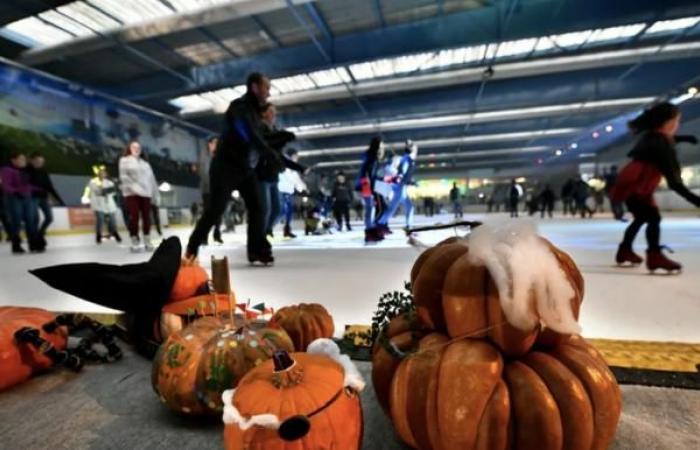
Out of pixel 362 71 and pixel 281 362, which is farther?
pixel 362 71

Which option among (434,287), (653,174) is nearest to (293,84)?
(653,174)

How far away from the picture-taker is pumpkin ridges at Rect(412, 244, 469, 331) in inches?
25.3

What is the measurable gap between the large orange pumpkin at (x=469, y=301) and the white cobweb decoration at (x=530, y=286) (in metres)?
0.01

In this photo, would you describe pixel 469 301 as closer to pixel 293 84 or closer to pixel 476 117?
pixel 293 84

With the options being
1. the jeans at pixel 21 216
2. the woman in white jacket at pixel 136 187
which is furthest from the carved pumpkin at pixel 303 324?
the jeans at pixel 21 216

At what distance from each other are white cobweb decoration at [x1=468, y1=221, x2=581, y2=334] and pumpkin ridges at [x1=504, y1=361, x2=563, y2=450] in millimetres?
82

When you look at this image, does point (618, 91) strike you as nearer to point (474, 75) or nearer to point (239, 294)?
point (474, 75)

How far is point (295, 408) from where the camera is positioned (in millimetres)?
537

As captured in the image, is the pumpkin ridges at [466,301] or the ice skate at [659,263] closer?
the pumpkin ridges at [466,301]

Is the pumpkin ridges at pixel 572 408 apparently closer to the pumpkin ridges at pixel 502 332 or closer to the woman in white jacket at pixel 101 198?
the pumpkin ridges at pixel 502 332

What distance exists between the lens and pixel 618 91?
9836mm

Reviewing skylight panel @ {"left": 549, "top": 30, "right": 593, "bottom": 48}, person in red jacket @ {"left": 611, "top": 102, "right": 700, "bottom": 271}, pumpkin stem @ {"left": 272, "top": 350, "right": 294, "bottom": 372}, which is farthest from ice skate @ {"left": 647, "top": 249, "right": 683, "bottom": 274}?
skylight panel @ {"left": 549, "top": 30, "right": 593, "bottom": 48}

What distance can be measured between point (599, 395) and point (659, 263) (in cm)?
219

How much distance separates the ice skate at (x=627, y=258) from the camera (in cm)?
243
